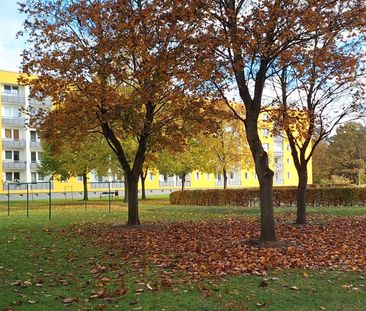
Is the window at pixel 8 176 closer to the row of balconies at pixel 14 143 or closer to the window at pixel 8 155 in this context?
the window at pixel 8 155

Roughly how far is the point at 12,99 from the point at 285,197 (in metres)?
48.1

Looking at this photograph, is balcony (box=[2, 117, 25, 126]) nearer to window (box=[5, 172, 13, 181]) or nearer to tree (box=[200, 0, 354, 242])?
window (box=[5, 172, 13, 181])

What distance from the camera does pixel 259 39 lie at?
33.6 feet

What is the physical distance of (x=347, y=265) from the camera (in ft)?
29.2

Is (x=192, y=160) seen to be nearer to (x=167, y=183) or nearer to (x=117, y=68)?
(x=117, y=68)

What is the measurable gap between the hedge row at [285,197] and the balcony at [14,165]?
3836cm

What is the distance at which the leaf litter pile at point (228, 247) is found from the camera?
29.1 feet

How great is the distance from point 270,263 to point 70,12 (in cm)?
1075

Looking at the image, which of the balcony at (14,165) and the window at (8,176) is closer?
the balcony at (14,165)

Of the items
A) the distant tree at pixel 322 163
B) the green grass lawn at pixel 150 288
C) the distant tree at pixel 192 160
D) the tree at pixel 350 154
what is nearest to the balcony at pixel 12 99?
the distant tree at pixel 192 160

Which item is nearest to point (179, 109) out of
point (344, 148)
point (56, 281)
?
point (56, 281)

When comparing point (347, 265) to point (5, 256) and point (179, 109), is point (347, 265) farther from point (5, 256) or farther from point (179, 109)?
point (179, 109)

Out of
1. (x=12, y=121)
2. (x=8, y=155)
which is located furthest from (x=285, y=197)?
(x=12, y=121)

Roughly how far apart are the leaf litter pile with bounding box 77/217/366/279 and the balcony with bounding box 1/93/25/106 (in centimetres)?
5236
